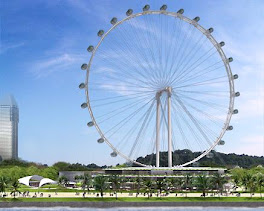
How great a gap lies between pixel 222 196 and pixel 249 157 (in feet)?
369

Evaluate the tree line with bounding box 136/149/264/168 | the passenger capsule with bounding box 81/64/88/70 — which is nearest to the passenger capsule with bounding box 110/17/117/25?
the passenger capsule with bounding box 81/64/88/70

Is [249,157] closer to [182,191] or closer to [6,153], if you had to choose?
[6,153]

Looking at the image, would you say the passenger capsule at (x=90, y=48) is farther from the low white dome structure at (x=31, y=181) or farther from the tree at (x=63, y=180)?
the low white dome structure at (x=31, y=181)

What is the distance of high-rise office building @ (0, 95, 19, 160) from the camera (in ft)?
579

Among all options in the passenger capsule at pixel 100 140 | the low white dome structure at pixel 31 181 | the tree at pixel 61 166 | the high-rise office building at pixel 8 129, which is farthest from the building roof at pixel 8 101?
the passenger capsule at pixel 100 140

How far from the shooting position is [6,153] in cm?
17650

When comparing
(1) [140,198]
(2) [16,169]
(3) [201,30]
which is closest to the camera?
(1) [140,198]

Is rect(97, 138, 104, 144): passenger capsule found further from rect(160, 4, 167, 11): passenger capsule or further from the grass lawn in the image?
rect(160, 4, 167, 11): passenger capsule

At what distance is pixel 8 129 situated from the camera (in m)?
181

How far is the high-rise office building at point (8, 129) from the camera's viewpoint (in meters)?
176

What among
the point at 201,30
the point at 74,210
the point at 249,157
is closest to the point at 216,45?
the point at 201,30

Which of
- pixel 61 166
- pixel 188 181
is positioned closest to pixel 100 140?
pixel 188 181

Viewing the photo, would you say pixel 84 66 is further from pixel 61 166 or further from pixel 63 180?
pixel 61 166

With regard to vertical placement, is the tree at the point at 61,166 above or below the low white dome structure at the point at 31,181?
above
